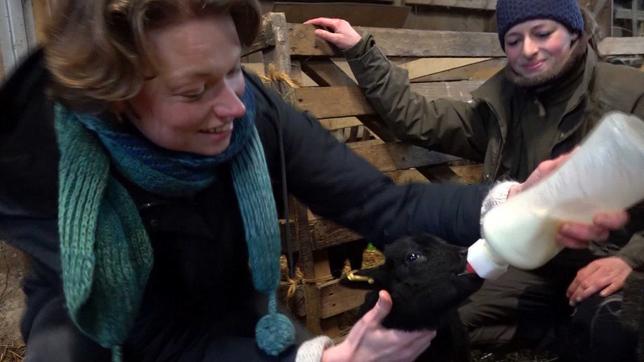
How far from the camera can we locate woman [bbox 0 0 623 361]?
1.20m

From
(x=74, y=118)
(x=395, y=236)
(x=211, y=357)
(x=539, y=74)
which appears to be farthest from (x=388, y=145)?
(x=74, y=118)

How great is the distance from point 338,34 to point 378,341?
1537mm

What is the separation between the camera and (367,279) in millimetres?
1517

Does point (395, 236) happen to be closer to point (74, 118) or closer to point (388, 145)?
point (74, 118)

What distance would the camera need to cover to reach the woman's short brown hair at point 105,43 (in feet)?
3.77

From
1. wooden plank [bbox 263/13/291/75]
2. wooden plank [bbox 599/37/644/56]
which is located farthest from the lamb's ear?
wooden plank [bbox 599/37/644/56]

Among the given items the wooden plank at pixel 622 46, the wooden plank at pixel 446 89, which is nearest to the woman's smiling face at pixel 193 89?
the wooden plank at pixel 446 89

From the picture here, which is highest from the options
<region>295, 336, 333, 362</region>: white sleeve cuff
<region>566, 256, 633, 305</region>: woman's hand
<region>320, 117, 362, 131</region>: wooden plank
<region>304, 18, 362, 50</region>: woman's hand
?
<region>304, 18, 362, 50</region>: woman's hand

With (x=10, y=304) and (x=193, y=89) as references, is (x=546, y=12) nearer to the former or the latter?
(x=193, y=89)

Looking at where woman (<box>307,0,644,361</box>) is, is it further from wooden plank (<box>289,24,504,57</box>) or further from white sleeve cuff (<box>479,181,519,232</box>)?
white sleeve cuff (<box>479,181,519,232</box>)

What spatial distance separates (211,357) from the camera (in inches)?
57.7

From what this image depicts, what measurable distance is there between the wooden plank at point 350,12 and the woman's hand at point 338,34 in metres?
1.82

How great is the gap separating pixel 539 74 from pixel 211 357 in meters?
1.77

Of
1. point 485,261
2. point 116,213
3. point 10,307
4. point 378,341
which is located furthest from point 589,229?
point 10,307
